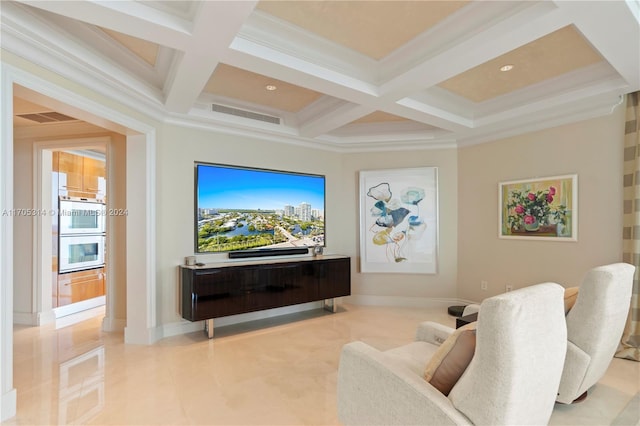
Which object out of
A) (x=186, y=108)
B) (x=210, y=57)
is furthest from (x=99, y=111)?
(x=210, y=57)

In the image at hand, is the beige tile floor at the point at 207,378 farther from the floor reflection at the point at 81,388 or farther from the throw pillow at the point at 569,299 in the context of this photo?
the throw pillow at the point at 569,299

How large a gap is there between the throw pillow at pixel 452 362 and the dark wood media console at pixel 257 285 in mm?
2653

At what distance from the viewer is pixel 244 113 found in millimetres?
4238

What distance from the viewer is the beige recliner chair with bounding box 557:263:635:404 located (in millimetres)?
2053

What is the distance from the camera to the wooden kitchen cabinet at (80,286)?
15.8ft

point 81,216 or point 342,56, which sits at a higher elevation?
point 342,56

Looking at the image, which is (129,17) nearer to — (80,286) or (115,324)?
(115,324)

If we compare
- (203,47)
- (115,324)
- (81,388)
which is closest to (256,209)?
(115,324)

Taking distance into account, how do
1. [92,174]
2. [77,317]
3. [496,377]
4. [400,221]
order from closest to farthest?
[496,377]
[77,317]
[400,221]
[92,174]

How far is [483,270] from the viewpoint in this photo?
4754 mm

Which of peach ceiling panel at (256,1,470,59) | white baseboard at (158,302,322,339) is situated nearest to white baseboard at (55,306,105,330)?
white baseboard at (158,302,322,339)

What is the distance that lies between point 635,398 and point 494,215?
251 cm

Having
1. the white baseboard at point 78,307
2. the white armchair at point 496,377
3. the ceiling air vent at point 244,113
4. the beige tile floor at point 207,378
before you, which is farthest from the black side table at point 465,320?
the white baseboard at point 78,307

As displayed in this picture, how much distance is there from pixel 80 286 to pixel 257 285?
10.0 feet
